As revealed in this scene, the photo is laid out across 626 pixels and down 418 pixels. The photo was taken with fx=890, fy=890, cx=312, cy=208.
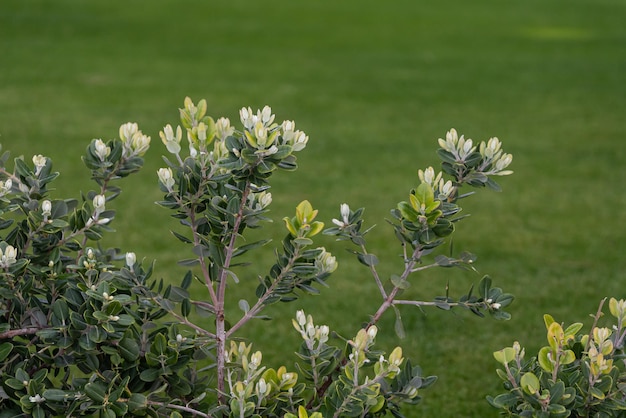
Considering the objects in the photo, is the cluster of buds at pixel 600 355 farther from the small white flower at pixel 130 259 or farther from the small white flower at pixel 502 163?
the small white flower at pixel 130 259

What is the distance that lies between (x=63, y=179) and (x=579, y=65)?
8473mm

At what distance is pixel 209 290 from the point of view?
7.86ft

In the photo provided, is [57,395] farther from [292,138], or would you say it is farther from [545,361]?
[545,361]

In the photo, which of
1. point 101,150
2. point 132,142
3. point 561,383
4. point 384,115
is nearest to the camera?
point 561,383

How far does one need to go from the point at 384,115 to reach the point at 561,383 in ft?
24.3

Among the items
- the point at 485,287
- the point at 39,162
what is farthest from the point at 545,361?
the point at 39,162

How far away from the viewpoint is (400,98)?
1023 centimetres

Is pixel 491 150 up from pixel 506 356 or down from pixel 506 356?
up

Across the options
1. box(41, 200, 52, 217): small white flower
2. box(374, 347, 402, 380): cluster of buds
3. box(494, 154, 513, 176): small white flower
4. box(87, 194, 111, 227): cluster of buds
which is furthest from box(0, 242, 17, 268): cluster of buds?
box(494, 154, 513, 176): small white flower

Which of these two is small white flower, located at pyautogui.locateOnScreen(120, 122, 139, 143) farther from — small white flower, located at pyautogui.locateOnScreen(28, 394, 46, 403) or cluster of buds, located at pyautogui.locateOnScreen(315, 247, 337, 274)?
small white flower, located at pyautogui.locateOnScreen(28, 394, 46, 403)

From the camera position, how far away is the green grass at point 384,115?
4805 mm

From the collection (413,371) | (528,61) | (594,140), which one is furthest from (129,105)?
(413,371)

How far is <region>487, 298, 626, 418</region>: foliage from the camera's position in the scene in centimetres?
210

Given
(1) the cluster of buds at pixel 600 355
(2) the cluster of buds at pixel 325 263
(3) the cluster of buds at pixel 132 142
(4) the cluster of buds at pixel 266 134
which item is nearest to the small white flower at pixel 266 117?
(4) the cluster of buds at pixel 266 134
